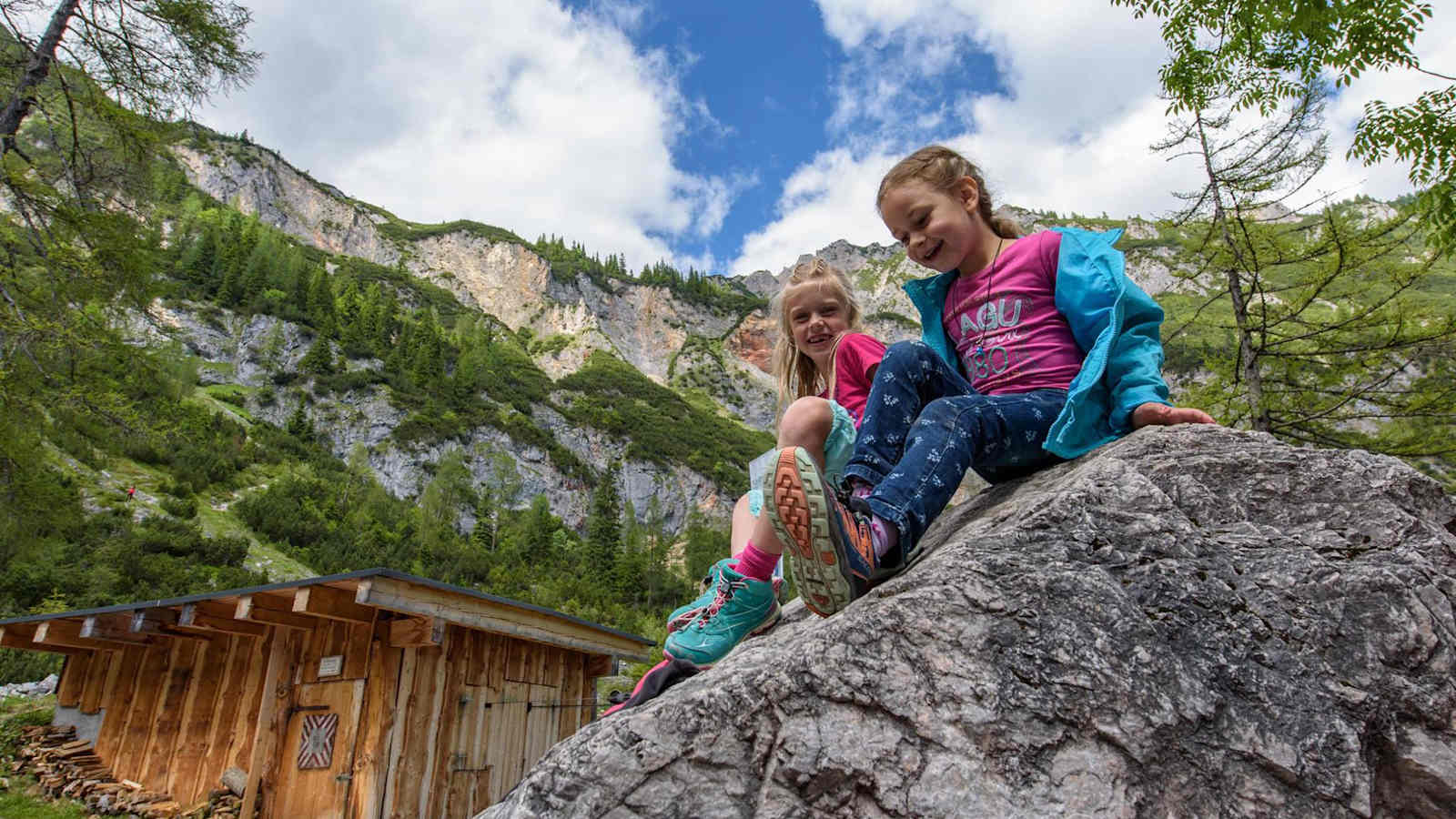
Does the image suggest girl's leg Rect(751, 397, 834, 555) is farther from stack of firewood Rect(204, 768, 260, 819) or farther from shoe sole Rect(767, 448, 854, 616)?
stack of firewood Rect(204, 768, 260, 819)

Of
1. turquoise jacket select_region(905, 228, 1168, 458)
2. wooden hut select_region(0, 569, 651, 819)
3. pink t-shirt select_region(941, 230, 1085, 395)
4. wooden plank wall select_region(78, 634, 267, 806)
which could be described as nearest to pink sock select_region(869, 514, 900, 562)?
turquoise jacket select_region(905, 228, 1168, 458)

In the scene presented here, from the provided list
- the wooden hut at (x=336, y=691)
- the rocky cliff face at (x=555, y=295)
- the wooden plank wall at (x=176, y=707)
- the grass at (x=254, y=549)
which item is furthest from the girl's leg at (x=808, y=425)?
the rocky cliff face at (x=555, y=295)

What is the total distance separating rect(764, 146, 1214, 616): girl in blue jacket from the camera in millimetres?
1480

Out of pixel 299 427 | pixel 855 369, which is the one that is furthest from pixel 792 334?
pixel 299 427

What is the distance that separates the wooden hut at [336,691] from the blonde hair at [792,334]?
174 inches

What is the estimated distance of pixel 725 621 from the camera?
5.74 feet

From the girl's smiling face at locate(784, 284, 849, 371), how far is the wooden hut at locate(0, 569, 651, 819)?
4613mm

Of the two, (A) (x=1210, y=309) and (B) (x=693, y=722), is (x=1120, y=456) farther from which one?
(A) (x=1210, y=309)

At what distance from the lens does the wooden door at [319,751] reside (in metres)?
6.48

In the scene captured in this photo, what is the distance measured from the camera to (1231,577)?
1409 mm

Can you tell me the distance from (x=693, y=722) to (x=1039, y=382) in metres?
1.48

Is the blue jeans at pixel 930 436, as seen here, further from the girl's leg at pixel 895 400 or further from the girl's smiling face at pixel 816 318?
the girl's smiling face at pixel 816 318

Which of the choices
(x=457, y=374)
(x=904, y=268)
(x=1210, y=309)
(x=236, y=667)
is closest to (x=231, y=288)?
(x=457, y=374)

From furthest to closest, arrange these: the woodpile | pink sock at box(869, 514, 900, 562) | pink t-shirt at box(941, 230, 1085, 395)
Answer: the woodpile
pink t-shirt at box(941, 230, 1085, 395)
pink sock at box(869, 514, 900, 562)
